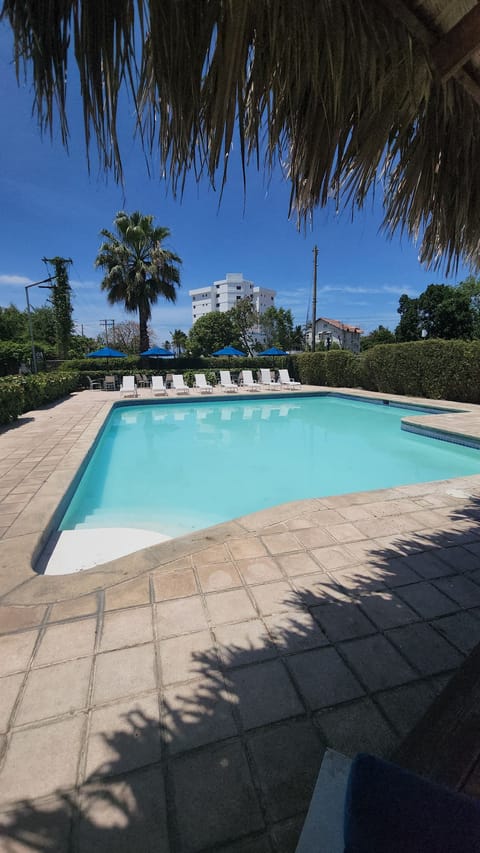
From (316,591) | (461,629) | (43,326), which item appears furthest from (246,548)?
(43,326)

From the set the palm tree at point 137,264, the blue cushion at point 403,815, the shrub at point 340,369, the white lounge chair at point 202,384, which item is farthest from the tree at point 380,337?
the blue cushion at point 403,815

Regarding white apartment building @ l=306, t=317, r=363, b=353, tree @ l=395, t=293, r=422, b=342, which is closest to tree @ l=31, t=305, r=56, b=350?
tree @ l=395, t=293, r=422, b=342

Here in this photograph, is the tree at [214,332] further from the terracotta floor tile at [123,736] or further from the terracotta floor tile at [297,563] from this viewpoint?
the terracotta floor tile at [123,736]

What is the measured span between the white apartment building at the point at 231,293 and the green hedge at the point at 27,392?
81449mm

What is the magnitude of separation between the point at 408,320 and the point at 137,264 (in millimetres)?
27470

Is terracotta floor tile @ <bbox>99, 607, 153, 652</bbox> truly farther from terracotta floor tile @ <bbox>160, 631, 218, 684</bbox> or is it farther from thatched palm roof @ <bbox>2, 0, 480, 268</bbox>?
thatched palm roof @ <bbox>2, 0, 480, 268</bbox>

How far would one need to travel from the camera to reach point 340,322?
7481cm

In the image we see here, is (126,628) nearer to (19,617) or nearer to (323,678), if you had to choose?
(19,617)

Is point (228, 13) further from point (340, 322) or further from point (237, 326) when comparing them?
point (340, 322)

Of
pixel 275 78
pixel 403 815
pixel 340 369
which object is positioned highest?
pixel 275 78

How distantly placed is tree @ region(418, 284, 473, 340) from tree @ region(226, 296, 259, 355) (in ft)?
58.2

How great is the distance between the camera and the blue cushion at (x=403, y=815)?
595mm

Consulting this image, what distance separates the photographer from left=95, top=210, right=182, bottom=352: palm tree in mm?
20281

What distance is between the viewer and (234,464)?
7957mm
